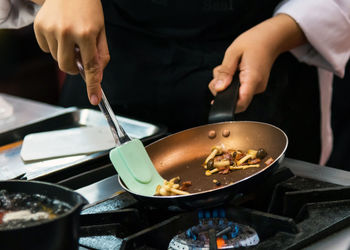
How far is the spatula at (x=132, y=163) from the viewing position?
0.97m

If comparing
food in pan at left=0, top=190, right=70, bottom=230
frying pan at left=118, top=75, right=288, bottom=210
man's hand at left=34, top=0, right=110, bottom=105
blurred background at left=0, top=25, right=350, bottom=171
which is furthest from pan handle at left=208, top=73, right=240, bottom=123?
blurred background at left=0, top=25, right=350, bottom=171

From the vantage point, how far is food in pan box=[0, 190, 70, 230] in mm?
684

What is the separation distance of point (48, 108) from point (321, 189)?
0.89 m

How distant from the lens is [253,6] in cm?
132

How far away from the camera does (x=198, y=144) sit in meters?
1.10

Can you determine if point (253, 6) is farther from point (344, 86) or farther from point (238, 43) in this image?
point (344, 86)

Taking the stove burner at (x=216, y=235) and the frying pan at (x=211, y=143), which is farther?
the frying pan at (x=211, y=143)

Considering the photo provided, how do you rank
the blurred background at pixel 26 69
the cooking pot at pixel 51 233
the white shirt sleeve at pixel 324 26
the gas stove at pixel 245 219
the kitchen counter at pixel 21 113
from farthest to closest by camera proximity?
the blurred background at pixel 26 69, the kitchen counter at pixel 21 113, the white shirt sleeve at pixel 324 26, the gas stove at pixel 245 219, the cooking pot at pixel 51 233

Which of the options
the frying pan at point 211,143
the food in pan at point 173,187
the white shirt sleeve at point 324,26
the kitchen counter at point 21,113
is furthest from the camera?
the kitchen counter at point 21,113

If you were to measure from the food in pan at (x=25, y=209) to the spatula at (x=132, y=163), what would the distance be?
25 centimetres

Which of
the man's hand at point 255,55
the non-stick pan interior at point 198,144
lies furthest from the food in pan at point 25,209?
the man's hand at point 255,55

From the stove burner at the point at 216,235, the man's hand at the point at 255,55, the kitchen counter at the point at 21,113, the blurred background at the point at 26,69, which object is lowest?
the blurred background at the point at 26,69

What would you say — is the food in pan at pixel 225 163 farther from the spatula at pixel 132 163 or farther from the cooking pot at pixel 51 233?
the cooking pot at pixel 51 233

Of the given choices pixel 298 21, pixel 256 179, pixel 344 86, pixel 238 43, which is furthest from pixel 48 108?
pixel 344 86
